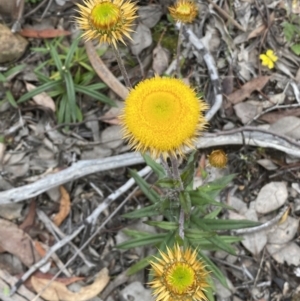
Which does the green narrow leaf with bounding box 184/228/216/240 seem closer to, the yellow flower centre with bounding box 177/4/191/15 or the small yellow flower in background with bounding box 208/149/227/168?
the small yellow flower in background with bounding box 208/149/227/168

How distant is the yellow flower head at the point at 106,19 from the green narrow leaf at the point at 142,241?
200 cm

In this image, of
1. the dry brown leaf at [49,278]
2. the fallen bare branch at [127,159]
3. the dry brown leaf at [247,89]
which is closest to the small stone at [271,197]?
the fallen bare branch at [127,159]

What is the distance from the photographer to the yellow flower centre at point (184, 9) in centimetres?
427

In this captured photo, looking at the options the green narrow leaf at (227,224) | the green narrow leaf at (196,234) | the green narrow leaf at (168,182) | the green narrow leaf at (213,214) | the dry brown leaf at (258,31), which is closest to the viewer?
the green narrow leaf at (168,182)

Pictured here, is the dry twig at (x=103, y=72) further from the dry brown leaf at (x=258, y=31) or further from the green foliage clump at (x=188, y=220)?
the dry brown leaf at (x=258, y=31)

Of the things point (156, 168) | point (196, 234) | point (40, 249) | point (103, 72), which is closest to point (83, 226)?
point (40, 249)

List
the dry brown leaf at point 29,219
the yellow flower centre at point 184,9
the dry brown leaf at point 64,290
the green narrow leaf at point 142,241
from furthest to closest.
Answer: the dry brown leaf at point 29,219 → the dry brown leaf at point 64,290 → the green narrow leaf at point 142,241 → the yellow flower centre at point 184,9

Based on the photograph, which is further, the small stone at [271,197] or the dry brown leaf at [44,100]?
the dry brown leaf at [44,100]

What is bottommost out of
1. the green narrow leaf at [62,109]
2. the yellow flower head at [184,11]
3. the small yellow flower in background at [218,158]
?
the green narrow leaf at [62,109]

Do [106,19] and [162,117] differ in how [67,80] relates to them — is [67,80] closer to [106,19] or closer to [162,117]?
[106,19]

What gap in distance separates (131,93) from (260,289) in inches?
101

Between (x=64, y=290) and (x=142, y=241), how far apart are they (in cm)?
95

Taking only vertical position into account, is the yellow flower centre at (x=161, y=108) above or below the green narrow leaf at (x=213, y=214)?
above

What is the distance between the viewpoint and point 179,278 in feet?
10.2
